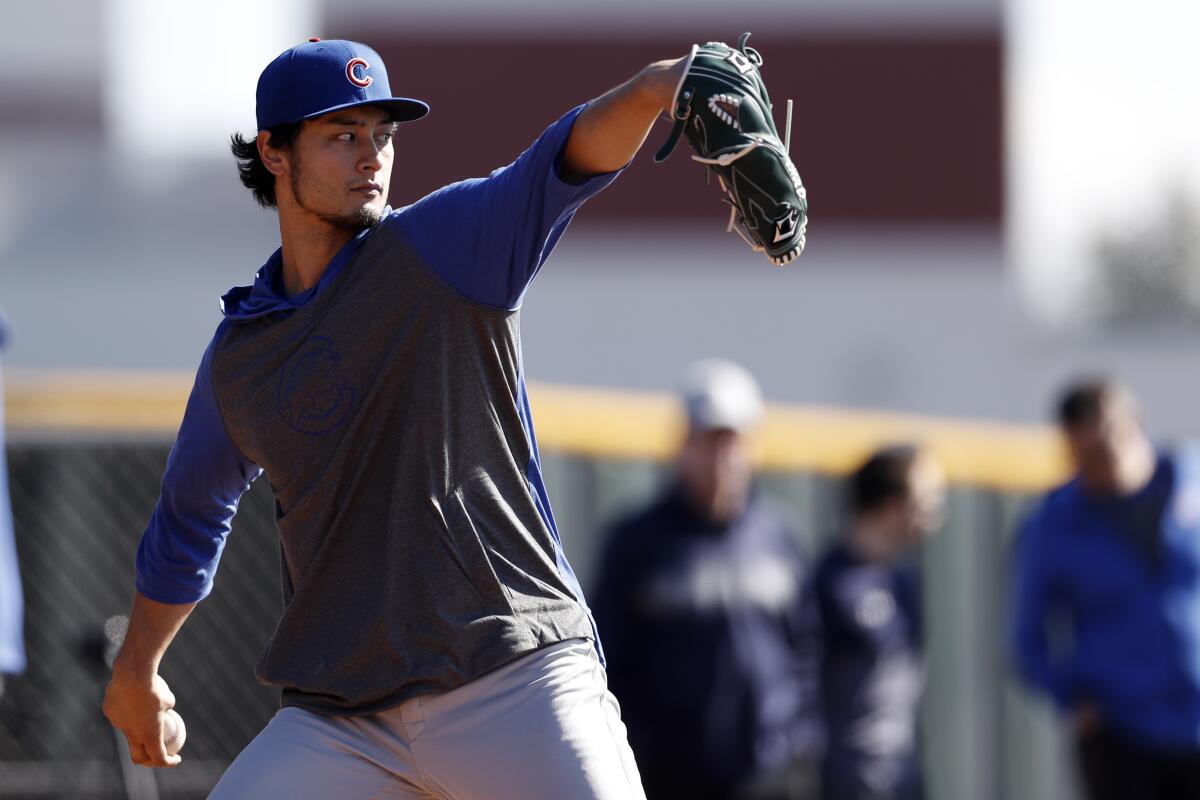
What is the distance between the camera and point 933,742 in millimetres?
9711

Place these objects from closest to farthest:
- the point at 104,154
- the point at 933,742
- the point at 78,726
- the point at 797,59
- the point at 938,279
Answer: the point at 78,726, the point at 933,742, the point at 938,279, the point at 797,59, the point at 104,154

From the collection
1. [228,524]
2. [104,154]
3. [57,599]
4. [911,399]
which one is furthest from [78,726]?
[104,154]

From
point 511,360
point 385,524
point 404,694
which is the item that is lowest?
point 404,694

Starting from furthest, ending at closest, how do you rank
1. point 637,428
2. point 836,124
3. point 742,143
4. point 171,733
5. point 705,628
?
point 836,124 < point 637,428 < point 705,628 < point 171,733 < point 742,143

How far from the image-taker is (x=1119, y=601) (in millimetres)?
7535

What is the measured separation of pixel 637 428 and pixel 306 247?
504 centimetres

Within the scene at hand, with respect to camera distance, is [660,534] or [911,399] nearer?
[660,534]

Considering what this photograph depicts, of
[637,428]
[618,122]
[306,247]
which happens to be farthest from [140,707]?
[637,428]

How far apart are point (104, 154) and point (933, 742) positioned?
33518 millimetres

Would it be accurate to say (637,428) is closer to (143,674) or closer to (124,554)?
(124,554)

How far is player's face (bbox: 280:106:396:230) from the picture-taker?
3.86 meters

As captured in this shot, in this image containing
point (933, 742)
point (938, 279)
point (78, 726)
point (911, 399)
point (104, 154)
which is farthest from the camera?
point (104, 154)

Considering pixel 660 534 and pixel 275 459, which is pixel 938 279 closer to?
pixel 660 534

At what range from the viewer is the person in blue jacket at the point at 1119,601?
24.1 ft
